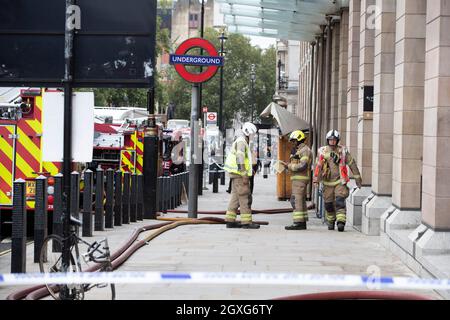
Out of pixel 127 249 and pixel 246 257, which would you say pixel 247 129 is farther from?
pixel 127 249

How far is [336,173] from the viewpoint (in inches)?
605

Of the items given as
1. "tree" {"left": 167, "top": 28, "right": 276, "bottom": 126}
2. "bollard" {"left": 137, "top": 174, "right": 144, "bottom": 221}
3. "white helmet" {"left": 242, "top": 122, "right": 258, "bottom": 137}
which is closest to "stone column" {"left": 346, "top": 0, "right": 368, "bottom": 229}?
"white helmet" {"left": 242, "top": 122, "right": 258, "bottom": 137}

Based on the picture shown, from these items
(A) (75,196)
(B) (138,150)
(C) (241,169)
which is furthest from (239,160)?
(B) (138,150)

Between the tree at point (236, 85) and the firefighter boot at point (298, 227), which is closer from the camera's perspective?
the firefighter boot at point (298, 227)

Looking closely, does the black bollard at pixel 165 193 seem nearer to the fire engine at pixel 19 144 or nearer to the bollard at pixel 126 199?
the bollard at pixel 126 199

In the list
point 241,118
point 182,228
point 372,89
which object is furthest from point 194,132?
point 241,118

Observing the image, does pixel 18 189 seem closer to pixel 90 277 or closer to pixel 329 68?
pixel 90 277

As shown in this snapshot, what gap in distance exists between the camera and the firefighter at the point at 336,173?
1530 cm

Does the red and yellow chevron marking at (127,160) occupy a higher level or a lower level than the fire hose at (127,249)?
higher

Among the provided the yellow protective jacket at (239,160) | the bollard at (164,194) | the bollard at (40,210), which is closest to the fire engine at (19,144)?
the yellow protective jacket at (239,160)

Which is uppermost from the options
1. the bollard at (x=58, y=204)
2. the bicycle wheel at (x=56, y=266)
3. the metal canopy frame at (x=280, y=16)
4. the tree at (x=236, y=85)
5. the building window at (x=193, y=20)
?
the building window at (x=193, y=20)

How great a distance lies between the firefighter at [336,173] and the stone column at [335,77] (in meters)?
8.11

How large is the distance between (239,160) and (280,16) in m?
12.9

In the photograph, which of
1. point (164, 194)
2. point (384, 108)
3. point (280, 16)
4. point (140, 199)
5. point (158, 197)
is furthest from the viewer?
point (280, 16)
